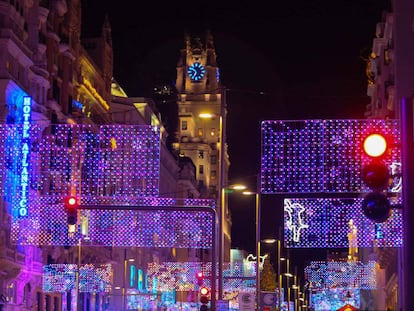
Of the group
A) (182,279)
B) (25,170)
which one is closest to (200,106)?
(182,279)

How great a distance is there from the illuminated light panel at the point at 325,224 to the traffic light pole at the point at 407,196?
54.3ft

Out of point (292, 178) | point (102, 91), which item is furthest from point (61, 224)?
point (102, 91)

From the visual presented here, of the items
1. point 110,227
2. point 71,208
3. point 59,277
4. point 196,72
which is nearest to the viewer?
point 71,208

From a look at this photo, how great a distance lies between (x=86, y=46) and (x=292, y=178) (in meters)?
55.8

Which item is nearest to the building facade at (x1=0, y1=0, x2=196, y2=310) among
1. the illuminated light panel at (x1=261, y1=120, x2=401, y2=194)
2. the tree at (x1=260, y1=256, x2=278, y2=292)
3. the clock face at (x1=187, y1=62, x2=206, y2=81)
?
the illuminated light panel at (x1=261, y1=120, x2=401, y2=194)

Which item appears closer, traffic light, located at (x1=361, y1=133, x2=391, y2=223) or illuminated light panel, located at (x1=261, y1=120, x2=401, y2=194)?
traffic light, located at (x1=361, y1=133, x2=391, y2=223)

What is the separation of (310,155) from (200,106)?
132171 mm

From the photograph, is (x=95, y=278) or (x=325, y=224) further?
(x=95, y=278)

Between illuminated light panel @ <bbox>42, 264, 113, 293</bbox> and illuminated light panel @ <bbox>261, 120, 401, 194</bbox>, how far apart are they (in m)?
33.2

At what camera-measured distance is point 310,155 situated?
83.3 ft

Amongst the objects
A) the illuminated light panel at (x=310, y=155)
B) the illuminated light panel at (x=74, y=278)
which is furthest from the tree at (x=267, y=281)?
the illuminated light panel at (x=310, y=155)

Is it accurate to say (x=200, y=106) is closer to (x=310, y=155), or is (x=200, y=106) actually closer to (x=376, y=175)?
(x=310, y=155)

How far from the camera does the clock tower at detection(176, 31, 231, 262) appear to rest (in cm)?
15175

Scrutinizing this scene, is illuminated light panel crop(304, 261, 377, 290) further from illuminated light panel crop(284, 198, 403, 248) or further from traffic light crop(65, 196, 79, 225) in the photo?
traffic light crop(65, 196, 79, 225)
